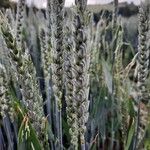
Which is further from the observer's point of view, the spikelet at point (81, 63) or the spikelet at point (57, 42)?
the spikelet at point (57, 42)

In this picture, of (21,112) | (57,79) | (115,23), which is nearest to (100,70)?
(115,23)

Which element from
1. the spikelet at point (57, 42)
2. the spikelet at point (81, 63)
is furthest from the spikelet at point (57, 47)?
the spikelet at point (81, 63)

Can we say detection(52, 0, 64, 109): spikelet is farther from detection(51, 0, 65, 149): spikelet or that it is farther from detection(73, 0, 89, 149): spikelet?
detection(73, 0, 89, 149): spikelet

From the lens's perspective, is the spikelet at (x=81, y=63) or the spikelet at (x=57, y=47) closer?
the spikelet at (x=81, y=63)

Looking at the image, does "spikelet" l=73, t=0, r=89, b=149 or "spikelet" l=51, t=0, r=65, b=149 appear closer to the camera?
"spikelet" l=73, t=0, r=89, b=149

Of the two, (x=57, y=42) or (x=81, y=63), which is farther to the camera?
(x=57, y=42)

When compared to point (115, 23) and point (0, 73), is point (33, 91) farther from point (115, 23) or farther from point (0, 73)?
point (115, 23)

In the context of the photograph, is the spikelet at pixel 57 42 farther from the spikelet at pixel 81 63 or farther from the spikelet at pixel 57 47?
the spikelet at pixel 81 63

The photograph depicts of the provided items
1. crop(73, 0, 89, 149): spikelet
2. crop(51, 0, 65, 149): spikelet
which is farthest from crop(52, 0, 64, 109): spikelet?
crop(73, 0, 89, 149): spikelet

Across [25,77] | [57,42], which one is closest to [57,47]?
[57,42]

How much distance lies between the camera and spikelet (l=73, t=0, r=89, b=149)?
0.71m

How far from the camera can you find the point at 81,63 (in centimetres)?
75

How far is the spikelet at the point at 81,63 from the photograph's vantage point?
71 centimetres

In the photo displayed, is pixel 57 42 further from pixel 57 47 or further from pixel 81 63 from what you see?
pixel 81 63
